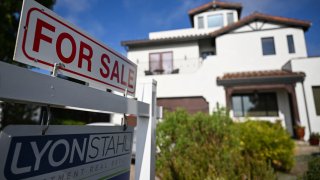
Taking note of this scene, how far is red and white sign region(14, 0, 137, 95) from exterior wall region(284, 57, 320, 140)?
13885 millimetres

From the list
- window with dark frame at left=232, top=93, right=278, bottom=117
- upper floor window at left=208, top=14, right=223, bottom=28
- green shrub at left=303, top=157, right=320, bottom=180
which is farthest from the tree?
upper floor window at left=208, top=14, right=223, bottom=28

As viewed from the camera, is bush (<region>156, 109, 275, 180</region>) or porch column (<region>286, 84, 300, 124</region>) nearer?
bush (<region>156, 109, 275, 180</region>)

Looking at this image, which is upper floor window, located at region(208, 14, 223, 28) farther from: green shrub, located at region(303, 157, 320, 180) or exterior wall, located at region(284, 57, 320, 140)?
green shrub, located at region(303, 157, 320, 180)

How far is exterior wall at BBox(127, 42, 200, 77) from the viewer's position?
48.9ft

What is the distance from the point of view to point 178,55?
16.3m

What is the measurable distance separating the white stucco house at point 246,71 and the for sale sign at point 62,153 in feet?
38.4

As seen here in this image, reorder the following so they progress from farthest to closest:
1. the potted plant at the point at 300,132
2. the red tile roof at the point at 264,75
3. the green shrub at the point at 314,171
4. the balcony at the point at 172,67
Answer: the balcony at the point at 172,67, the red tile roof at the point at 264,75, the potted plant at the point at 300,132, the green shrub at the point at 314,171

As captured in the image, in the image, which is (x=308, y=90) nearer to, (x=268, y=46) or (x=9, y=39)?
(x=268, y=46)

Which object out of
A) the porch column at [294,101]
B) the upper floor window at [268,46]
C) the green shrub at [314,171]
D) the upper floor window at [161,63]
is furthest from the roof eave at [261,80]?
the green shrub at [314,171]

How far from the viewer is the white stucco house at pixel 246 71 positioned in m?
12.0

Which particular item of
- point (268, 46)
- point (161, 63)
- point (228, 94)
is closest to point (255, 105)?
point (228, 94)

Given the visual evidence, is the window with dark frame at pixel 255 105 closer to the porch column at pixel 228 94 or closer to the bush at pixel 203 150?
the porch column at pixel 228 94

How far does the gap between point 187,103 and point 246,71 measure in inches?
202

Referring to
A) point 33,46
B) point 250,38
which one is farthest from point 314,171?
point 250,38
